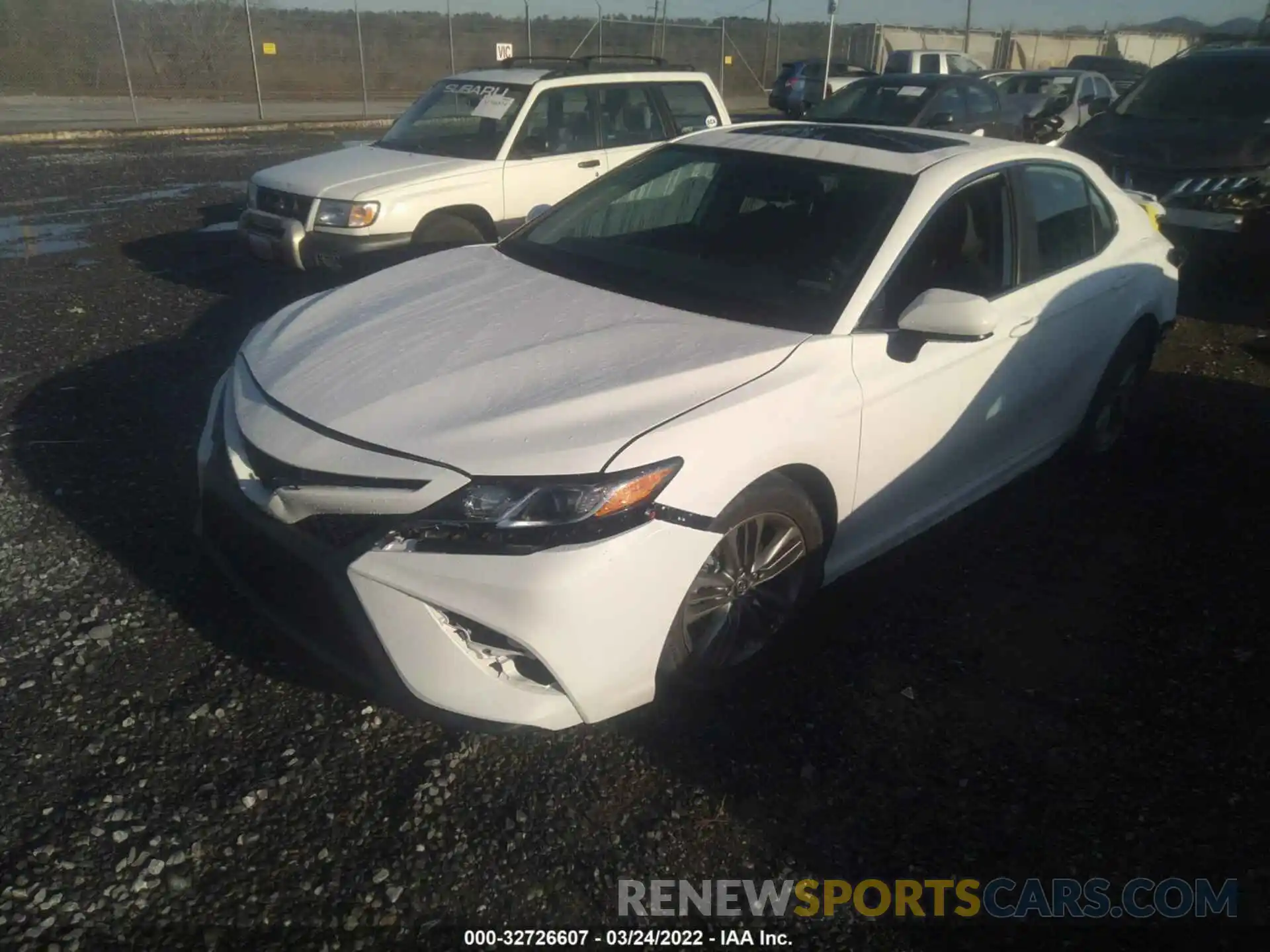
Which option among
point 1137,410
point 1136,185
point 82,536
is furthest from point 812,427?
point 1136,185

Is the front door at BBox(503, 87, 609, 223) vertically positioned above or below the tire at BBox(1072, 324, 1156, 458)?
above

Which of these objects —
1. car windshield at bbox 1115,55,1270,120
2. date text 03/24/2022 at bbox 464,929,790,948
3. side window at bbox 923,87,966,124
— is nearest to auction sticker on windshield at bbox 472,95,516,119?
car windshield at bbox 1115,55,1270,120

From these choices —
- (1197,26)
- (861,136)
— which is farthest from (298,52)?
(1197,26)

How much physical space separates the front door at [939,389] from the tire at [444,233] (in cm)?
411

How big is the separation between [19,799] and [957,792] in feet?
8.34

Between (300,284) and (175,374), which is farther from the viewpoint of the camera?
(300,284)

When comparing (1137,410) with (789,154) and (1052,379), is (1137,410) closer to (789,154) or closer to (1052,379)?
(1052,379)

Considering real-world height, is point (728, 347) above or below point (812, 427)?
above

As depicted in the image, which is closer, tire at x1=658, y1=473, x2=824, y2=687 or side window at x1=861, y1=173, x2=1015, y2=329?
tire at x1=658, y1=473, x2=824, y2=687

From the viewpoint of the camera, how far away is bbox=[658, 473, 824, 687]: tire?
2.83 m

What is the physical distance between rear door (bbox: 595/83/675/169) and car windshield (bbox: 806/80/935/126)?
426 cm

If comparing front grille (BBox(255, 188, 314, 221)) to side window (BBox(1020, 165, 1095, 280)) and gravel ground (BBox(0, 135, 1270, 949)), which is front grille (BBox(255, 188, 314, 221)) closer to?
gravel ground (BBox(0, 135, 1270, 949))

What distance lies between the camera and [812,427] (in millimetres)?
3002

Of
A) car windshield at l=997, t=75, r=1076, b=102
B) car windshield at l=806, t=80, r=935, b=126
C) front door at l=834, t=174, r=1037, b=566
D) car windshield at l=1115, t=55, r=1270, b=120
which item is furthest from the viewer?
car windshield at l=997, t=75, r=1076, b=102
